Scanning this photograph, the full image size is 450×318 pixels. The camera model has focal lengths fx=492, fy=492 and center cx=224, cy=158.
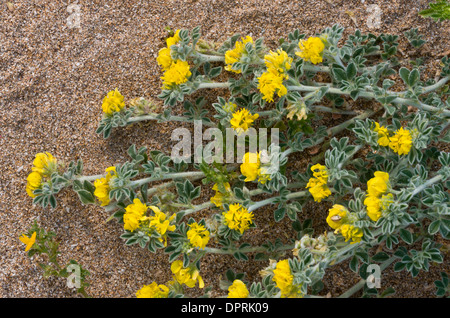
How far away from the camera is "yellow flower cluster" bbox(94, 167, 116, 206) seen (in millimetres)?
2453

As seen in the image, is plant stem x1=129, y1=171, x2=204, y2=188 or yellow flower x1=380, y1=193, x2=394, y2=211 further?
plant stem x1=129, y1=171, x2=204, y2=188

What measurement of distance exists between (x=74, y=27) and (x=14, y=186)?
107 cm

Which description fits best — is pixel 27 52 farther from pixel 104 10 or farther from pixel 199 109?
pixel 199 109

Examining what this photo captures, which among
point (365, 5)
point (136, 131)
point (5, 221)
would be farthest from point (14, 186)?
point (365, 5)

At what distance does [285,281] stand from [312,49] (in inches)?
42.8

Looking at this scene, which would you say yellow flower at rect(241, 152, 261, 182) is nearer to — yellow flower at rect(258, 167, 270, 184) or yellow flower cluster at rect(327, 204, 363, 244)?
yellow flower at rect(258, 167, 270, 184)

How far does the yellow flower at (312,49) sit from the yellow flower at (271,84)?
0.58 feet

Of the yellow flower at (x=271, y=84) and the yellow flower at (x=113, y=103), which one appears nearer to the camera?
the yellow flower at (x=271, y=84)

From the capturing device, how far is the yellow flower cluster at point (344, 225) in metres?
2.12

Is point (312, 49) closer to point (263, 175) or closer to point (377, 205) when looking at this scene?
point (263, 175)

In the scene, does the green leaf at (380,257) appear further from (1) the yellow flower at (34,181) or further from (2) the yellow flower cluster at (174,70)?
(1) the yellow flower at (34,181)

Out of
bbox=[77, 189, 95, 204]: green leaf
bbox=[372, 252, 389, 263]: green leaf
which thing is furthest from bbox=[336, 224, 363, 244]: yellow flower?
bbox=[77, 189, 95, 204]: green leaf

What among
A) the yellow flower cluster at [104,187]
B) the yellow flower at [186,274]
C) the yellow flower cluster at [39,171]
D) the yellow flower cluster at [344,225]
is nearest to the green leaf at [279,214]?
the yellow flower cluster at [344,225]

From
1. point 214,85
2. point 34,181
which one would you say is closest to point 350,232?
point 214,85
